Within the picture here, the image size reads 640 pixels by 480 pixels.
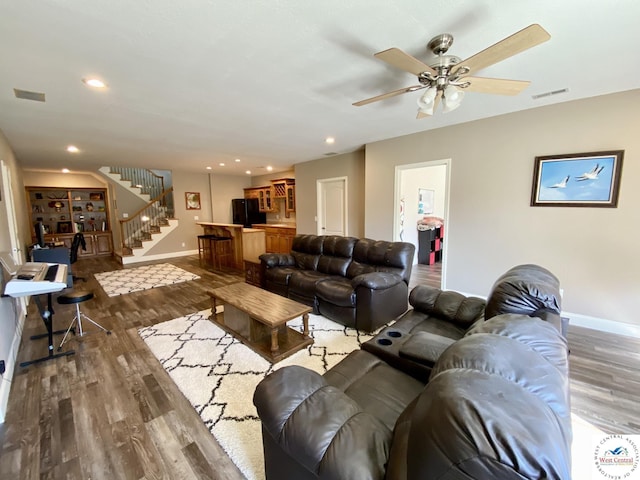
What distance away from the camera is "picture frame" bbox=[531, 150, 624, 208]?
2951 mm

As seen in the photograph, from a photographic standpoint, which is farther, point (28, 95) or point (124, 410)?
point (28, 95)

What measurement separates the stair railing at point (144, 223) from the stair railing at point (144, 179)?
500 millimetres

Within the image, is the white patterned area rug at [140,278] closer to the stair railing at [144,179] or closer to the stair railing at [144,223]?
the stair railing at [144,223]

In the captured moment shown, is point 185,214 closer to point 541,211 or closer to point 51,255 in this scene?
point 51,255

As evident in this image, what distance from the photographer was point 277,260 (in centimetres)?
426

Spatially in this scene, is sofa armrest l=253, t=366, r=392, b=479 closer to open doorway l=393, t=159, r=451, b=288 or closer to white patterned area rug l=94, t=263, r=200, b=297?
white patterned area rug l=94, t=263, r=200, b=297

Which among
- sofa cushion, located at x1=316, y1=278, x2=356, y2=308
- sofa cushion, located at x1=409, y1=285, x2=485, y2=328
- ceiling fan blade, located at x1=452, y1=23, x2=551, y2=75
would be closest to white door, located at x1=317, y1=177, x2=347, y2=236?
sofa cushion, located at x1=316, y1=278, x2=356, y2=308

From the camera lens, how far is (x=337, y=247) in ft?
13.2

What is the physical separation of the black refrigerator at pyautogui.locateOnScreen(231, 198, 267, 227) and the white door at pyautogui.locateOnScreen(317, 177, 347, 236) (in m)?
3.12

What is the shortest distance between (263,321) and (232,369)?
0.50 metres

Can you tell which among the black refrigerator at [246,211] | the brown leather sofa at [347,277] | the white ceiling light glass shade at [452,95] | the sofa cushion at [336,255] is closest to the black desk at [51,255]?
the brown leather sofa at [347,277]

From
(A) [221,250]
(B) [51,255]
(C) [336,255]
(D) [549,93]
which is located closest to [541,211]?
(D) [549,93]

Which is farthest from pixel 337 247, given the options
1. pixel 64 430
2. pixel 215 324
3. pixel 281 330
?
pixel 64 430

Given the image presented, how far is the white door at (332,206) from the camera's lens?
239 inches
